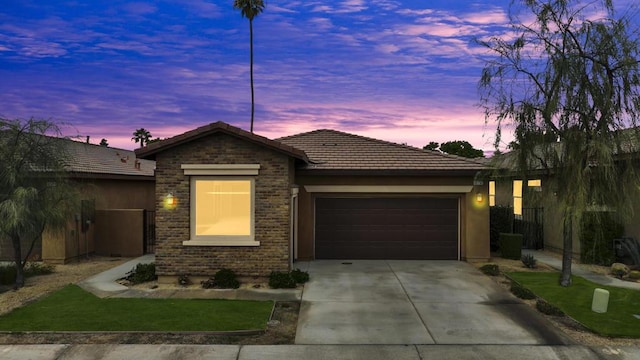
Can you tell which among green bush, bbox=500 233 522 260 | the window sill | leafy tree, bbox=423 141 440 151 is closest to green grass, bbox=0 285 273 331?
the window sill

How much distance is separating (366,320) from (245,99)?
32.9m

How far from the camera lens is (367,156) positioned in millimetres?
15797

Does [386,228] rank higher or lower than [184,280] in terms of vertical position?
higher

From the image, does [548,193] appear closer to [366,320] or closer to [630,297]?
[630,297]

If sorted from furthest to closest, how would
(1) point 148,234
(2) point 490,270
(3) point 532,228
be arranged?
(3) point 532,228 → (1) point 148,234 → (2) point 490,270

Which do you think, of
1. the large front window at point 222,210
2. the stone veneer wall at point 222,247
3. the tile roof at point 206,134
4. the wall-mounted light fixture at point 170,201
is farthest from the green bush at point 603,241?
the wall-mounted light fixture at point 170,201

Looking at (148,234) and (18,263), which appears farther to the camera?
(148,234)

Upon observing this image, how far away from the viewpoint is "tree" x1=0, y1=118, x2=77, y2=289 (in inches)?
392

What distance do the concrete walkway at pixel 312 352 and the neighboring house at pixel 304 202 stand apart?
4.59m

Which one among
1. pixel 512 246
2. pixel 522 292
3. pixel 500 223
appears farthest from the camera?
pixel 500 223

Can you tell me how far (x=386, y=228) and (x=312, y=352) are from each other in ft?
28.8

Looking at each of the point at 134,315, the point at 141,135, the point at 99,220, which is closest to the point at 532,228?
the point at 134,315

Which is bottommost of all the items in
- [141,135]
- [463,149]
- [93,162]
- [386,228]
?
[386,228]

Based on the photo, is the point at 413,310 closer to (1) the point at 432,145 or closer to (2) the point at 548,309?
(2) the point at 548,309
